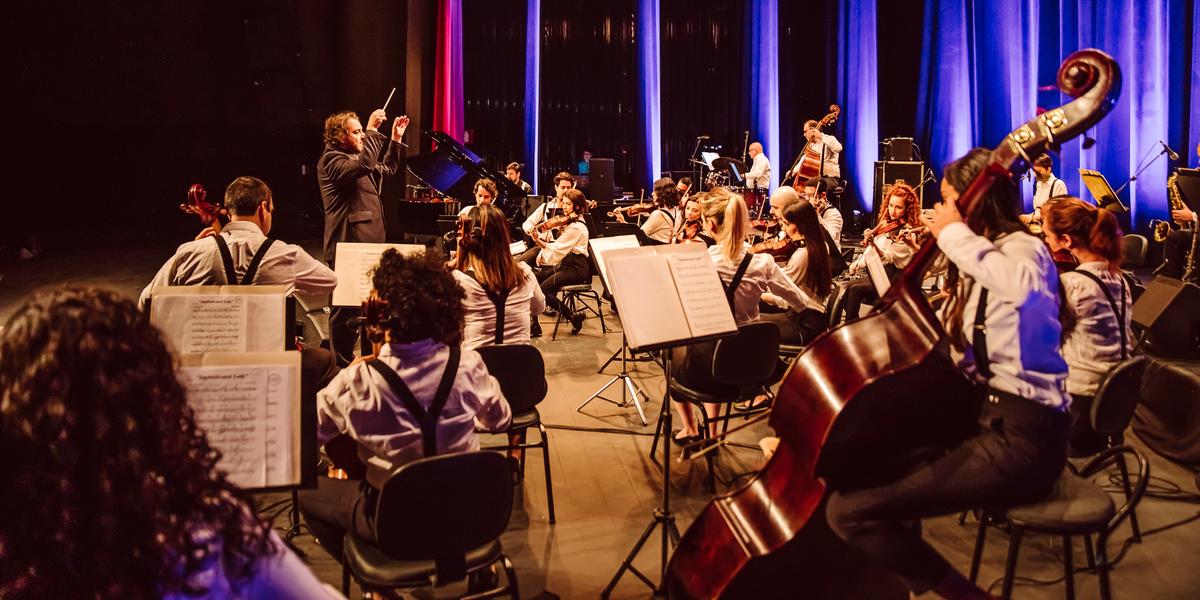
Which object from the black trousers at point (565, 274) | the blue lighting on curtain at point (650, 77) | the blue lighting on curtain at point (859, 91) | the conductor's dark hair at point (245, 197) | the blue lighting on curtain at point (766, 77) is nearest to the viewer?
the conductor's dark hair at point (245, 197)

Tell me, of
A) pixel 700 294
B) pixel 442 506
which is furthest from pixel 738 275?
pixel 442 506

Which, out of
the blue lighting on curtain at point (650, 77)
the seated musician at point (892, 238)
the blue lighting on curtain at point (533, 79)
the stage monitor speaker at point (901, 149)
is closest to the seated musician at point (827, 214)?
the seated musician at point (892, 238)

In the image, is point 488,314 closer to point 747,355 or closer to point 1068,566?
point 747,355

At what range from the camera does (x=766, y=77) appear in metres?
13.7

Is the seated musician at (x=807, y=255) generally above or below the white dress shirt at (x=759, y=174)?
below

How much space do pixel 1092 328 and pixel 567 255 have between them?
4.25 meters

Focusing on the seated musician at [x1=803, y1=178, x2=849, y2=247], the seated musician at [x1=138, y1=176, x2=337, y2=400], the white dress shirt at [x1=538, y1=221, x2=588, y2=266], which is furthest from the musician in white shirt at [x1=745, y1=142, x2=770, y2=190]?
the seated musician at [x1=138, y1=176, x2=337, y2=400]

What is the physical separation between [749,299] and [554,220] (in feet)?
10.1

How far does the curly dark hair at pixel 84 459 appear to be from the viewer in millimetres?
1006

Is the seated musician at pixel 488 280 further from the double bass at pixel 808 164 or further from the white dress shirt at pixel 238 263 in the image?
the double bass at pixel 808 164

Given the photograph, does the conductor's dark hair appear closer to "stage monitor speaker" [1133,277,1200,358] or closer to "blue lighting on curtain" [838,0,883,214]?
"stage monitor speaker" [1133,277,1200,358]

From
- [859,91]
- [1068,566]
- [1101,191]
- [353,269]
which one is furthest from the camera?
[859,91]

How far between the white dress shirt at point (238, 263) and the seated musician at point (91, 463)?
2.46 metres

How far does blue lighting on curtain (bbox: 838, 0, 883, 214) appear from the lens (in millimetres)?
12797
